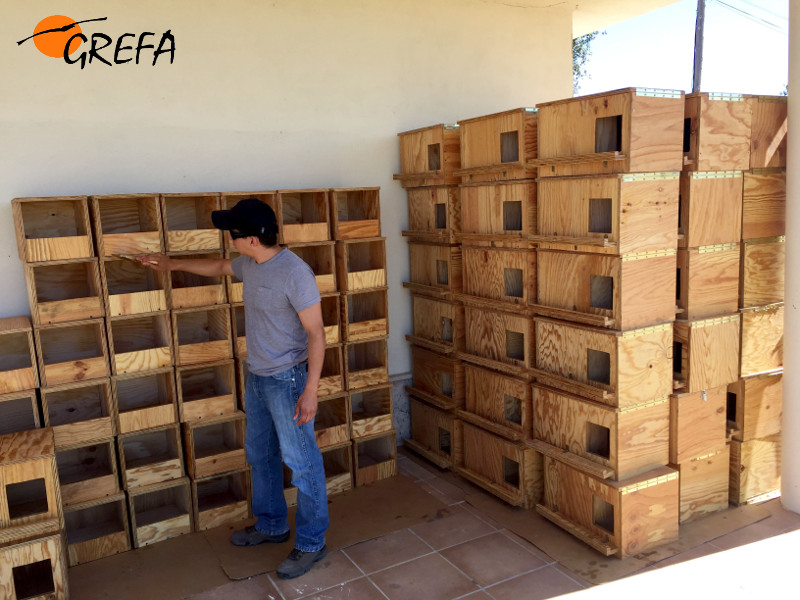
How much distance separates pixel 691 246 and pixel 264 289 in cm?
256

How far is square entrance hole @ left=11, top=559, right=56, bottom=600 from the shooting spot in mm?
3527

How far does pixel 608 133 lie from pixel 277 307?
7.05 ft

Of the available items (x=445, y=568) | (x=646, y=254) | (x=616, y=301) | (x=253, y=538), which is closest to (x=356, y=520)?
(x=253, y=538)

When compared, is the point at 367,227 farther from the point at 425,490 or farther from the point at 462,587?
the point at 462,587

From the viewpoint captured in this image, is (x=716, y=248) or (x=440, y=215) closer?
(x=716, y=248)

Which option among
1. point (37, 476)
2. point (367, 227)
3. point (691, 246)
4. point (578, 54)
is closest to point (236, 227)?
point (367, 227)

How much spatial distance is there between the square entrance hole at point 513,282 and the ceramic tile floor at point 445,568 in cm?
155

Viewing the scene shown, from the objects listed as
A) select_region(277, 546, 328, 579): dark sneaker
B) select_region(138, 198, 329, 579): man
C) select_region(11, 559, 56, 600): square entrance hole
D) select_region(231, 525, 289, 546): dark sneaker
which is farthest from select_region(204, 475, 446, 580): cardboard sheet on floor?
select_region(11, 559, 56, 600): square entrance hole

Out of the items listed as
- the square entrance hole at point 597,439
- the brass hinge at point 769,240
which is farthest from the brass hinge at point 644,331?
the brass hinge at point 769,240

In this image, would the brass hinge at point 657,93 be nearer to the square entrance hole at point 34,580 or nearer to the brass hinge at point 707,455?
the brass hinge at point 707,455

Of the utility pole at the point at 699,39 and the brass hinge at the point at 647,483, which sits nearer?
the brass hinge at the point at 647,483

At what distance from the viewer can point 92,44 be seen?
4129 mm

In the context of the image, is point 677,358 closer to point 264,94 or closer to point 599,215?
point 599,215

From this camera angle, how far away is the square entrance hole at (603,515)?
3955 mm
